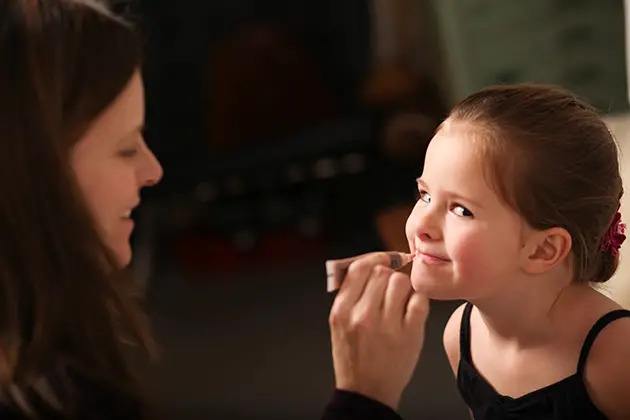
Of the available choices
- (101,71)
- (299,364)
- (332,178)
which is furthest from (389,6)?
(101,71)

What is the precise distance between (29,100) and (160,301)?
4.08 ft

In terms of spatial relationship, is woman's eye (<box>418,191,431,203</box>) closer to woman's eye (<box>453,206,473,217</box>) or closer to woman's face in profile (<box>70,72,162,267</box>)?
woman's eye (<box>453,206,473,217</box>)

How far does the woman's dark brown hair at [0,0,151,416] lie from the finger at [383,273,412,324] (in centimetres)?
21

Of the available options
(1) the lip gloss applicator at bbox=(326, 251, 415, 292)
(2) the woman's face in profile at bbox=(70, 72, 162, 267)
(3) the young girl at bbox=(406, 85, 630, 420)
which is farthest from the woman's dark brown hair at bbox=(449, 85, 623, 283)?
(2) the woman's face in profile at bbox=(70, 72, 162, 267)

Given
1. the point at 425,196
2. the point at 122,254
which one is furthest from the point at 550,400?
the point at 122,254

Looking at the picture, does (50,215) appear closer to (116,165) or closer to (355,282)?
(116,165)

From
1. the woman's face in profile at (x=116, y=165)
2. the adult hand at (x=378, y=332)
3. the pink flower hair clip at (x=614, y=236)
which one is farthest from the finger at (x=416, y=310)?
the woman's face in profile at (x=116, y=165)

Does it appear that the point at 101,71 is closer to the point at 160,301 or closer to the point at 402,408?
the point at 402,408

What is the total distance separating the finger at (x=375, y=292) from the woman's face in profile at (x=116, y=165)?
0.22 m

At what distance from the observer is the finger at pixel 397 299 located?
0.64 meters

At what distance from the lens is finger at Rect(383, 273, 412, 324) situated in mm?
645

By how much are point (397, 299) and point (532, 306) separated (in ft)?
0.31

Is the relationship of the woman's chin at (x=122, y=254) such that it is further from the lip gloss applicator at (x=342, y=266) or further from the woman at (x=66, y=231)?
the lip gloss applicator at (x=342, y=266)

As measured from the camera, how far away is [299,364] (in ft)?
4.42
